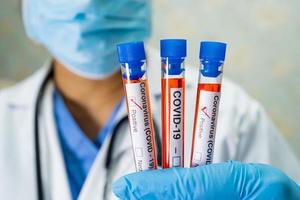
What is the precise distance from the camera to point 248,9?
4.06ft

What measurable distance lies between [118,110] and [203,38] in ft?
1.54

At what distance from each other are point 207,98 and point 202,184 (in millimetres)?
96

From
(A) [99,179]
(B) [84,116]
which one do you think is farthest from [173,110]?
(B) [84,116]

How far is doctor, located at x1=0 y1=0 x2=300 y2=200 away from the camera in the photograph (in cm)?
83

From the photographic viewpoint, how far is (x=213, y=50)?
1.57 ft

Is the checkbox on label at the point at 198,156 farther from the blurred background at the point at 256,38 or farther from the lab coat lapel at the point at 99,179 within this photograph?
the blurred background at the point at 256,38

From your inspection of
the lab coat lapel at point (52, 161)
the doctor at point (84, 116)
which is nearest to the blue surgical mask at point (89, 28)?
the doctor at point (84, 116)

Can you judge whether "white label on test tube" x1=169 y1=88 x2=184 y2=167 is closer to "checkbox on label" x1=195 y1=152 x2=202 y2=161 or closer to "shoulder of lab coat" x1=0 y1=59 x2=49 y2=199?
"checkbox on label" x1=195 y1=152 x2=202 y2=161

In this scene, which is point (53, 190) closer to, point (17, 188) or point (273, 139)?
point (17, 188)

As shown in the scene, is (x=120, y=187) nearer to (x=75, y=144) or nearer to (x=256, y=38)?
(x=75, y=144)

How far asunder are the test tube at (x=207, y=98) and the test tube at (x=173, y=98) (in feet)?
0.06

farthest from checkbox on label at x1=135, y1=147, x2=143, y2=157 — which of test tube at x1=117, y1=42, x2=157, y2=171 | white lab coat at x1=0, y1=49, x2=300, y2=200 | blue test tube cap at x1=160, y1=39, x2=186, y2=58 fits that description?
white lab coat at x1=0, y1=49, x2=300, y2=200

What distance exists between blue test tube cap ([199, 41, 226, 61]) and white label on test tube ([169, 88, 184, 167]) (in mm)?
48

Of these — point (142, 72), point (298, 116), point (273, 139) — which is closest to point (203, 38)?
point (298, 116)
